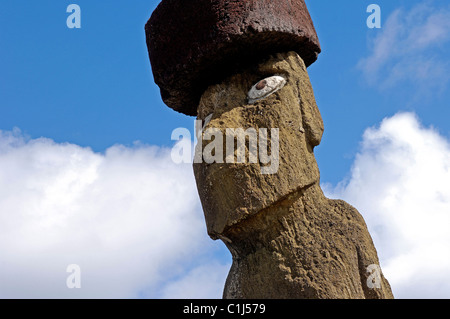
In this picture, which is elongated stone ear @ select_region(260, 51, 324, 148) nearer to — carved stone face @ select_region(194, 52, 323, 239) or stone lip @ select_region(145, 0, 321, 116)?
carved stone face @ select_region(194, 52, 323, 239)

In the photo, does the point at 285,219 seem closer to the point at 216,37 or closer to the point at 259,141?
the point at 259,141

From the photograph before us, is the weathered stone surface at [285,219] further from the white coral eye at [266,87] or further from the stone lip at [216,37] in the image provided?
the stone lip at [216,37]

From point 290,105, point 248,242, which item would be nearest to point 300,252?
point 248,242

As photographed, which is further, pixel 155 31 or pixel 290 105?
pixel 155 31

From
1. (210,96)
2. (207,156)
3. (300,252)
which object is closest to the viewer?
(300,252)

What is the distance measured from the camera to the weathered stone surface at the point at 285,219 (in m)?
4.57

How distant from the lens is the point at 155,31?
5535 millimetres

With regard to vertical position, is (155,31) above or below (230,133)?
above

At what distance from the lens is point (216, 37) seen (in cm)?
504

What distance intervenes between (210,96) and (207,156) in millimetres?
706

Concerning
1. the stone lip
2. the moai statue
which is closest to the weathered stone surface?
the moai statue

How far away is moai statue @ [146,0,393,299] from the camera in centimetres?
464

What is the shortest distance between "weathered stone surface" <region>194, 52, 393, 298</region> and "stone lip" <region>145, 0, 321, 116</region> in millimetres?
329

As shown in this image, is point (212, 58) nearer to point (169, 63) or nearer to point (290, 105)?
point (169, 63)
